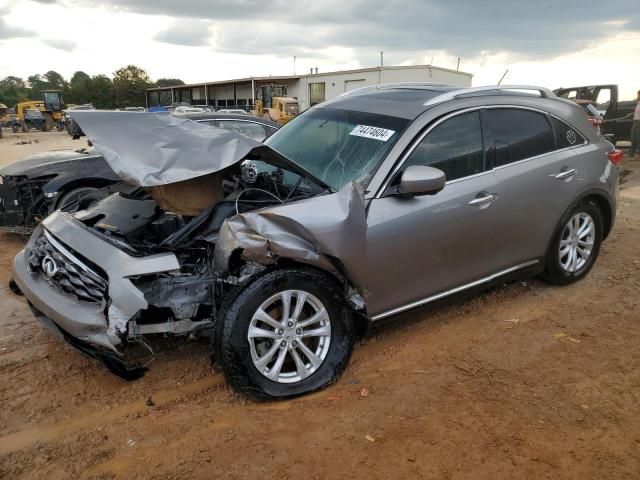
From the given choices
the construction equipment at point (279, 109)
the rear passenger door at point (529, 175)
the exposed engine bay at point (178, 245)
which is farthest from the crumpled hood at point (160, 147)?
the construction equipment at point (279, 109)

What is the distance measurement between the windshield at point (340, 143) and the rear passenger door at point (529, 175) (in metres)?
0.88

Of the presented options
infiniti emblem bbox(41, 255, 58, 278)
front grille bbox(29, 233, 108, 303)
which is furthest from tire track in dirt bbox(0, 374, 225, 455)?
infiniti emblem bbox(41, 255, 58, 278)

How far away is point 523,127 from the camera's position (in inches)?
162

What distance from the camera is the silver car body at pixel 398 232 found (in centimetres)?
Result: 290

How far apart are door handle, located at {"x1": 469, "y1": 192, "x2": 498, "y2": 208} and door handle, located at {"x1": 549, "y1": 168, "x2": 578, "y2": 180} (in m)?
0.77

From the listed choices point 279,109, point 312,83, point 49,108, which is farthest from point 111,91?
point 279,109

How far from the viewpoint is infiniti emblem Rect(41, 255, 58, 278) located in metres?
3.10

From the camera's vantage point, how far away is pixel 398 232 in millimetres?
3301

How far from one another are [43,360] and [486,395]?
3007mm

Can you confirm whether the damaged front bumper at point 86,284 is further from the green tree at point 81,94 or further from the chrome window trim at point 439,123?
the green tree at point 81,94

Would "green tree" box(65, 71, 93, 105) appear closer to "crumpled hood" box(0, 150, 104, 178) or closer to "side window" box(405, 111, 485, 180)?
"crumpled hood" box(0, 150, 104, 178)

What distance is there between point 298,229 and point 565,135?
277 cm

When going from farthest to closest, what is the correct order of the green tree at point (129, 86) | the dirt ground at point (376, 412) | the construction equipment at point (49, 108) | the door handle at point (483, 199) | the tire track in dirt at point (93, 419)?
the green tree at point (129, 86) → the construction equipment at point (49, 108) → the door handle at point (483, 199) → the tire track in dirt at point (93, 419) → the dirt ground at point (376, 412)

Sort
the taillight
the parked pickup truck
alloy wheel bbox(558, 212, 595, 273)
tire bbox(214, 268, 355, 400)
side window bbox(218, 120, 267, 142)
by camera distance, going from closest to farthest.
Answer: tire bbox(214, 268, 355, 400), alloy wheel bbox(558, 212, 595, 273), the taillight, side window bbox(218, 120, 267, 142), the parked pickup truck
